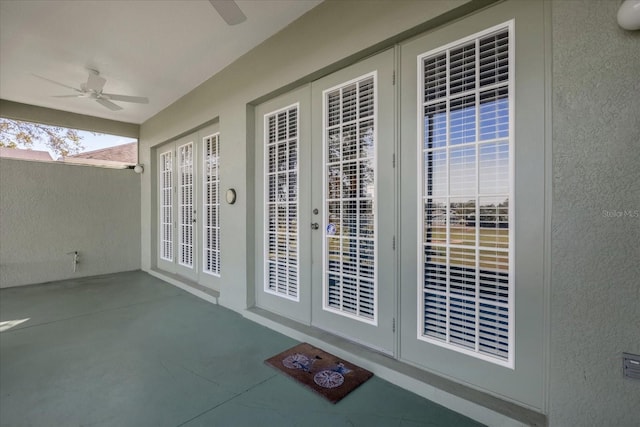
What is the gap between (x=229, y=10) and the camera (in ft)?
6.75

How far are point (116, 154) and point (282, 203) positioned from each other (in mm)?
4449

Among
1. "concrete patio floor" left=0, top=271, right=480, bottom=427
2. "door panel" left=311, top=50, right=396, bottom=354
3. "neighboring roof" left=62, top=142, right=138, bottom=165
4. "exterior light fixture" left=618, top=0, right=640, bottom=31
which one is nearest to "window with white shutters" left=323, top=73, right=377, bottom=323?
"door panel" left=311, top=50, right=396, bottom=354

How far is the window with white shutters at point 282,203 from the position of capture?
284cm

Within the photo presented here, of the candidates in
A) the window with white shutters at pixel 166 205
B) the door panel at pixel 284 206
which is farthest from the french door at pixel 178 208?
the door panel at pixel 284 206

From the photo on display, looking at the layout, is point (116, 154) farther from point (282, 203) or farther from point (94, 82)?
point (282, 203)

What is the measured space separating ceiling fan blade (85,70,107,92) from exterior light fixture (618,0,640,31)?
4.56 meters

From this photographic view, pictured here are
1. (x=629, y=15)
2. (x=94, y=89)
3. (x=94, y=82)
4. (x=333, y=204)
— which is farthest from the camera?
(x=94, y=89)

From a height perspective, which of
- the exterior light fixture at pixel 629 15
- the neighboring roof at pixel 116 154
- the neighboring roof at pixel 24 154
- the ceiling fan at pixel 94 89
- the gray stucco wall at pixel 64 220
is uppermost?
the ceiling fan at pixel 94 89

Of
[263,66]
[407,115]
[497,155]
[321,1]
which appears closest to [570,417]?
[497,155]

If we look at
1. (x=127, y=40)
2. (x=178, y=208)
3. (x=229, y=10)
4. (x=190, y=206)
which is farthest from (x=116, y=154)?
(x=229, y=10)

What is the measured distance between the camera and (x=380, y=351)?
85.6 inches

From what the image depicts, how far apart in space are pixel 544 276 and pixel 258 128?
283 cm

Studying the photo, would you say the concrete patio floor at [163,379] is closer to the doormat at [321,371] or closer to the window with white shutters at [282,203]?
the doormat at [321,371]

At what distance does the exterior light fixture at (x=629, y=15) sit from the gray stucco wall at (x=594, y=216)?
6cm
